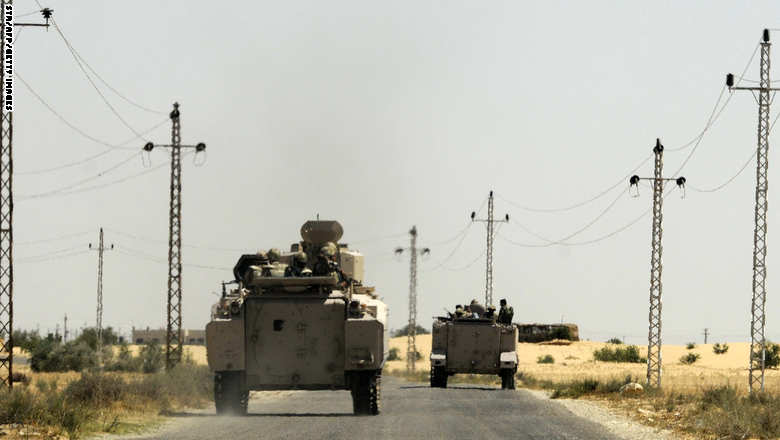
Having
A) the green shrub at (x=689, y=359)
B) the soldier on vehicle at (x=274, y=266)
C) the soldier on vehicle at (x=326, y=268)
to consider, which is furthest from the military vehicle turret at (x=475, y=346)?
the green shrub at (x=689, y=359)

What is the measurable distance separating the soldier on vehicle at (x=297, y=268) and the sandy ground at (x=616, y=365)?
37.7 meters

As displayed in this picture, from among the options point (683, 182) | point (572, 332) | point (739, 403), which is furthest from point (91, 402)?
point (572, 332)

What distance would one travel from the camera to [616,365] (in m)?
96.6

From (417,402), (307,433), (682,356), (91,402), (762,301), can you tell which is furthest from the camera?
(682,356)

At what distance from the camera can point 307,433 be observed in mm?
25172

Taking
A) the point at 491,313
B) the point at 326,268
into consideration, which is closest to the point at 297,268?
the point at 326,268

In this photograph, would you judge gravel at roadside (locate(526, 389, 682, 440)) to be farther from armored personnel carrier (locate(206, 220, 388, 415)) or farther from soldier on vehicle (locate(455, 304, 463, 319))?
soldier on vehicle (locate(455, 304, 463, 319))

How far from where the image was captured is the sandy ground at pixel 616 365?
76.8 metres

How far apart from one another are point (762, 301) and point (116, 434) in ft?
83.6

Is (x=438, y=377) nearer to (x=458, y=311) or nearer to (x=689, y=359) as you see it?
(x=458, y=311)

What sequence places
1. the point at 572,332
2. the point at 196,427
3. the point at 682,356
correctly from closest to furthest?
the point at 196,427
the point at 682,356
the point at 572,332

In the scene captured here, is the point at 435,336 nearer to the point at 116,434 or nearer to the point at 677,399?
the point at 677,399

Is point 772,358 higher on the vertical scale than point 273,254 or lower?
lower

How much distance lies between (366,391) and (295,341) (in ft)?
6.54
